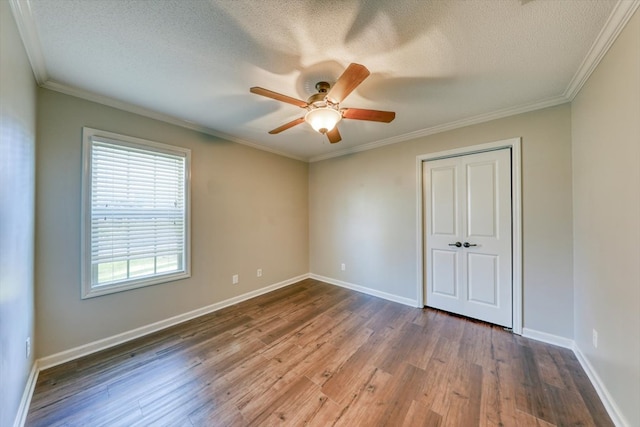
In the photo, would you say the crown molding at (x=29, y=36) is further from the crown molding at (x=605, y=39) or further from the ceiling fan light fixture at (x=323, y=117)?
Result: the crown molding at (x=605, y=39)

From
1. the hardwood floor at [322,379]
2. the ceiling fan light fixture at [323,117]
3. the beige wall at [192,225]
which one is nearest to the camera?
the hardwood floor at [322,379]

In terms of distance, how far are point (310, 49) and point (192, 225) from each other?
244 cm

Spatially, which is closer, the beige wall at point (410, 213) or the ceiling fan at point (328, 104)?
the ceiling fan at point (328, 104)

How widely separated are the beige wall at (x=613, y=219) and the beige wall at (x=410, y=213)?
0.22m

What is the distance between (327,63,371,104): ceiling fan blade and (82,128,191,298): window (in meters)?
2.12

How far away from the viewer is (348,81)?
150cm

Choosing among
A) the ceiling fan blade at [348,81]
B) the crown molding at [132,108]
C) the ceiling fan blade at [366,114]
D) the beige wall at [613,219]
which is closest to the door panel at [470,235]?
the beige wall at [613,219]

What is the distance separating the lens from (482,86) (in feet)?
6.72

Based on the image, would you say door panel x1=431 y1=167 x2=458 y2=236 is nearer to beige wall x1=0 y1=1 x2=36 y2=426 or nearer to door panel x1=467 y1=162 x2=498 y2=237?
door panel x1=467 y1=162 x2=498 y2=237

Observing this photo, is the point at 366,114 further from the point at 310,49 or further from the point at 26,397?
the point at 26,397

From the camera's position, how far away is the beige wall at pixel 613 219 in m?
1.28

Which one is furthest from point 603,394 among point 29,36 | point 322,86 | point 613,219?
point 29,36

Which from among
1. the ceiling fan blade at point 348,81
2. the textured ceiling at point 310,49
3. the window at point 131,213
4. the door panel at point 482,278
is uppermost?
the textured ceiling at point 310,49

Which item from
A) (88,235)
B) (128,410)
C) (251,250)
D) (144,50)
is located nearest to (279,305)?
(251,250)
